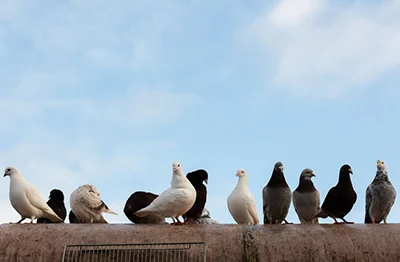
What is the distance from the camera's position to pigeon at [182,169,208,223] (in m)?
14.6

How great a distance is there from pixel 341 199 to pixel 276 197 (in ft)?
4.98

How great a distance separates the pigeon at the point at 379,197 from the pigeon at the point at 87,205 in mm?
6463

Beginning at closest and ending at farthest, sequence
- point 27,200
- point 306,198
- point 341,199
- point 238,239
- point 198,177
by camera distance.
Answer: point 238,239, point 27,200, point 341,199, point 306,198, point 198,177

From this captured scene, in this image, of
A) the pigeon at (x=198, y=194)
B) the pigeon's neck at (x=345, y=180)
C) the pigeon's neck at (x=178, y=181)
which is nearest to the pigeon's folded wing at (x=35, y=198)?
the pigeon's neck at (x=178, y=181)

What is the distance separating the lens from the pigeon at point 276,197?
46.0 feet

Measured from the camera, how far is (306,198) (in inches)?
554

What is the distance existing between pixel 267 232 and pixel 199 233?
134 centimetres

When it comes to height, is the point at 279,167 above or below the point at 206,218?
above

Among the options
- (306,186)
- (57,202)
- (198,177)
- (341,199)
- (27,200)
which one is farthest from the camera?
(57,202)

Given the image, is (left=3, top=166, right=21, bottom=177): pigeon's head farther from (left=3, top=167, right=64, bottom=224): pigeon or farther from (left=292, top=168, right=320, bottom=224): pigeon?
(left=292, top=168, right=320, bottom=224): pigeon

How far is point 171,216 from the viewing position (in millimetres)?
13117

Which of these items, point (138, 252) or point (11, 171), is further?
point (11, 171)

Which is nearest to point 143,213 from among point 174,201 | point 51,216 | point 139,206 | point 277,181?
point 174,201

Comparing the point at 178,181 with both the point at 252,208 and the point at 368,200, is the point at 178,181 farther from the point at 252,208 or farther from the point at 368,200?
the point at 368,200
